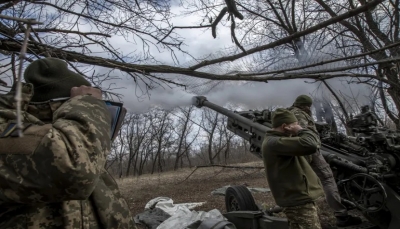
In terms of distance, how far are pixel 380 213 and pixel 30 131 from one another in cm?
448

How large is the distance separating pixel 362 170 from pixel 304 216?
176 cm

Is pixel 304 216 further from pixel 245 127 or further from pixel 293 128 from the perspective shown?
pixel 245 127

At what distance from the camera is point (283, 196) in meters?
3.21

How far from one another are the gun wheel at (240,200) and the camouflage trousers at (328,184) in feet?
3.21

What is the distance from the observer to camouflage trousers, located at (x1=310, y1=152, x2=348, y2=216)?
486 cm

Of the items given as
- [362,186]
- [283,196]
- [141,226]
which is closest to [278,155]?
[283,196]

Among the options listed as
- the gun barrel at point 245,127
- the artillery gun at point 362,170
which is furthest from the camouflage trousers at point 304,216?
the gun barrel at point 245,127

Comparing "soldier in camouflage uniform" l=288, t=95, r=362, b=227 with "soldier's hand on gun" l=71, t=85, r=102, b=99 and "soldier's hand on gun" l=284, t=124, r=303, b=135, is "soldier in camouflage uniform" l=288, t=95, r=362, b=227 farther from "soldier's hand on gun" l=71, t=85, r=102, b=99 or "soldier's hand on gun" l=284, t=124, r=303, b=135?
"soldier's hand on gun" l=71, t=85, r=102, b=99

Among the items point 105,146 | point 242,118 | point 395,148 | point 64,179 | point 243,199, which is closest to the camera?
point 64,179

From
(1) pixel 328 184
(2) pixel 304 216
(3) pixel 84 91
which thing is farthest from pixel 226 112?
(3) pixel 84 91

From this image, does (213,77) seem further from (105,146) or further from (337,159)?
(337,159)

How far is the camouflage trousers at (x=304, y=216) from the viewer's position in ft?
10.3

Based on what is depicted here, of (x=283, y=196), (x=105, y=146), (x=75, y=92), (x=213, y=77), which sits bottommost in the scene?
(x=283, y=196)

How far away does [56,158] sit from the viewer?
1.05 metres
